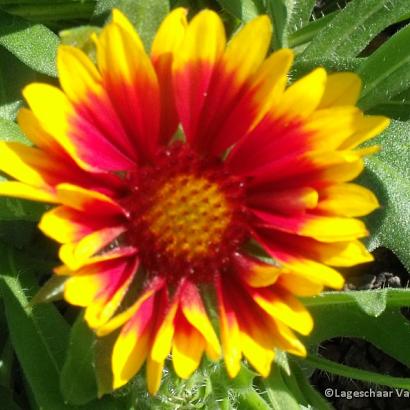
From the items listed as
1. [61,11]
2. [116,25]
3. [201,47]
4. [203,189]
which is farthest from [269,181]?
[61,11]


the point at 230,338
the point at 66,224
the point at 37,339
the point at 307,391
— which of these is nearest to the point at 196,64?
the point at 66,224

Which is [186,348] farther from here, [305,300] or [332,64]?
[332,64]

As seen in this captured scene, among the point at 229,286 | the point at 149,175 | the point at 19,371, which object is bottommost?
the point at 19,371

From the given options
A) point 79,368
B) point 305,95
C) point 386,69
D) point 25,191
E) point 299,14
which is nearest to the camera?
point 25,191

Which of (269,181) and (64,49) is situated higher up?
(64,49)

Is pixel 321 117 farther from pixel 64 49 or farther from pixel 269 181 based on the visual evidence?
pixel 64 49

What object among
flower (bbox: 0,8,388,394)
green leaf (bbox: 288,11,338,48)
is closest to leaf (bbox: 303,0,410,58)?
green leaf (bbox: 288,11,338,48)

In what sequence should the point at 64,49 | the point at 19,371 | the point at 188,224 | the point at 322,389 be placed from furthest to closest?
the point at 322,389
the point at 19,371
the point at 188,224
the point at 64,49
